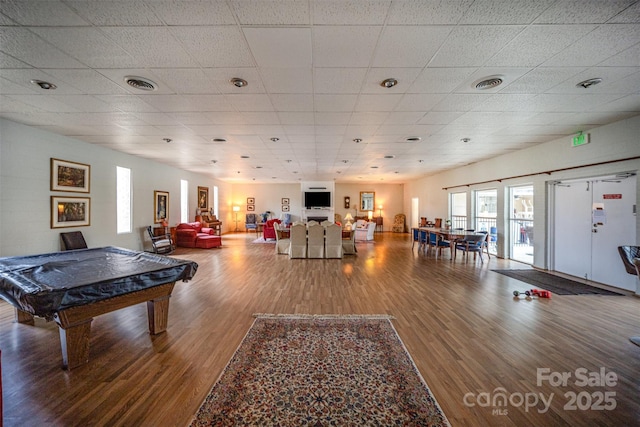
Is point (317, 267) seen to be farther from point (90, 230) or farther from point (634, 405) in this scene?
point (90, 230)

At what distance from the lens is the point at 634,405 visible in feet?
6.32

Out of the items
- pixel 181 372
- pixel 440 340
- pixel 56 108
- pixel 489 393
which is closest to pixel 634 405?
pixel 489 393

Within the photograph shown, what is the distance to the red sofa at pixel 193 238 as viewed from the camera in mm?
9352

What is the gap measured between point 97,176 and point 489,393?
8350mm

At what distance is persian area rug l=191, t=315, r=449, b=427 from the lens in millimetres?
1771

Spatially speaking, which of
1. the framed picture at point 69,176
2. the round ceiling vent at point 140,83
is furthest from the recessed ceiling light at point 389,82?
the framed picture at point 69,176

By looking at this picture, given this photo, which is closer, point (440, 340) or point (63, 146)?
point (440, 340)

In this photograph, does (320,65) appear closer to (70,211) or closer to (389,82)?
(389,82)

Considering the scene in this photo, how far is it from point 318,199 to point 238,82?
10844mm

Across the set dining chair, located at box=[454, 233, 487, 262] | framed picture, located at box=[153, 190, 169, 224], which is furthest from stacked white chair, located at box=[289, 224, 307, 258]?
framed picture, located at box=[153, 190, 169, 224]

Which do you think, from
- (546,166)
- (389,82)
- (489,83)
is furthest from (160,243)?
(546,166)

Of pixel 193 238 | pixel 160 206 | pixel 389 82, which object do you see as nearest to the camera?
pixel 389 82

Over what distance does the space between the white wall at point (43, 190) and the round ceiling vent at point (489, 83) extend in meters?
7.42

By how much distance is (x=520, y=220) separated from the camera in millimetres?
7051
